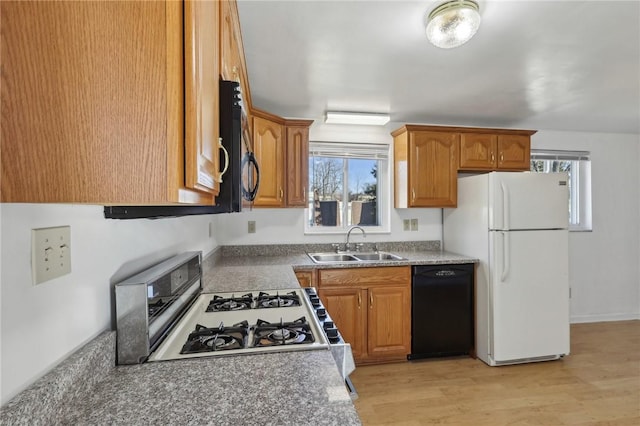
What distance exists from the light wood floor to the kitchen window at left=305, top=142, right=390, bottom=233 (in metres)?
1.38

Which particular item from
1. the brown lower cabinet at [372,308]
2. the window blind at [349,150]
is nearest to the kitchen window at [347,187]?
the window blind at [349,150]

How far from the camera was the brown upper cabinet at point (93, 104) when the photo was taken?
17.5 inches

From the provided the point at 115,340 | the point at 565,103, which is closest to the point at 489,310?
the point at 565,103

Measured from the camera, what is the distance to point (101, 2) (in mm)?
463

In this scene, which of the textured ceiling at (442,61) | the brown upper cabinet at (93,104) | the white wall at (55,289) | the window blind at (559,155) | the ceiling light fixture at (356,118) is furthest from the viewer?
the window blind at (559,155)

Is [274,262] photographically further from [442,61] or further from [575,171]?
[575,171]

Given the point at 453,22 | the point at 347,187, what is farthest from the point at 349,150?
the point at 453,22

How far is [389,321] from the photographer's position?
2.59m

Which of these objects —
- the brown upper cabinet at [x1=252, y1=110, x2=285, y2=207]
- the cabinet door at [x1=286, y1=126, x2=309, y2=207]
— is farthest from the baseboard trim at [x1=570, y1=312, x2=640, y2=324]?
the brown upper cabinet at [x1=252, y1=110, x2=285, y2=207]

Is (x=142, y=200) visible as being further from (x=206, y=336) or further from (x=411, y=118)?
(x=411, y=118)

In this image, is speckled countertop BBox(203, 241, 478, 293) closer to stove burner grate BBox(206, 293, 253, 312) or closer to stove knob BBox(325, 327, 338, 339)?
stove burner grate BBox(206, 293, 253, 312)

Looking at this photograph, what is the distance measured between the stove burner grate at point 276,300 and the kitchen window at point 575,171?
3.34 metres

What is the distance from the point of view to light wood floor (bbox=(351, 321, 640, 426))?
193cm

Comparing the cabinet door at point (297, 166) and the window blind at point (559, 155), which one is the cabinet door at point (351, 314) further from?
the window blind at point (559, 155)
